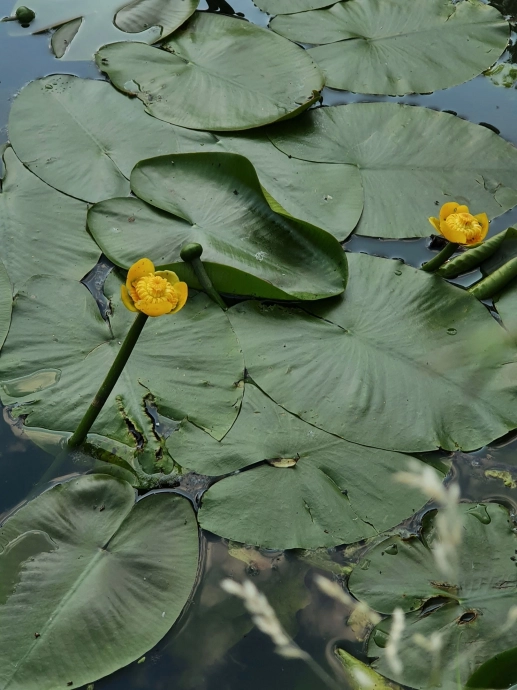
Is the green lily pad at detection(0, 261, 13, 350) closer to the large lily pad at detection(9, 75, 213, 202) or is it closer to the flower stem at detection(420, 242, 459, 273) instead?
the large lily pad at detection(9, 75, 213, 202)

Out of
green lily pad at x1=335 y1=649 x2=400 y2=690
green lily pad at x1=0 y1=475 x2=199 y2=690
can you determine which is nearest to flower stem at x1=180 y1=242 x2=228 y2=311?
green lily pad at x1=0 y1=475 x2=199 y2=690

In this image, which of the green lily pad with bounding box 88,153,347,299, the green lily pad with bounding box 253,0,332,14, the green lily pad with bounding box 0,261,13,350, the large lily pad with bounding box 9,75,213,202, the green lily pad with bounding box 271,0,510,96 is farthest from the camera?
the green lily pad with bounding box 253,0,332,14

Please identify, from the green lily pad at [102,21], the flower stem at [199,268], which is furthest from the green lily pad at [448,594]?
the green lily pad at [102,21]

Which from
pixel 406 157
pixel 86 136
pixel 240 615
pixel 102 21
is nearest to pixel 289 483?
pixel 240 615

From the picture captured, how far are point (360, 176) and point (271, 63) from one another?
2.33 ft

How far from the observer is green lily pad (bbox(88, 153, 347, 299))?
6.47 ft

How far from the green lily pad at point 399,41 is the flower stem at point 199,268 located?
4.10ft

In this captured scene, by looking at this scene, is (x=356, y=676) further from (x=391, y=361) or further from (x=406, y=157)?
(x=406, y=157)

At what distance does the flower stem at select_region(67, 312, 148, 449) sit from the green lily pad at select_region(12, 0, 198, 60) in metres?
1.88

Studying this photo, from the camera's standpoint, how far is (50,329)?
74.5 inches

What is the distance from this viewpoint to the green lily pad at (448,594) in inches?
54.9

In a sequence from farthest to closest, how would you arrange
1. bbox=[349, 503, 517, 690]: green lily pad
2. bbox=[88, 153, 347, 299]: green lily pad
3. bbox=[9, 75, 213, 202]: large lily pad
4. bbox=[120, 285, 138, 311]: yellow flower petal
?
bbox=[9, 75, 213, 202]: large lily pad, bbox=[88, 153, 347, 299]: green lily pad, bbox=[349, 503, 517, 690]: green lily pad, bbox=[120, 285, 138, 311]: yellow flower petal

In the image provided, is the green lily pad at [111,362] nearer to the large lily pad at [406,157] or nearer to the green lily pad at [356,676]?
the green lily pad at [356,676]

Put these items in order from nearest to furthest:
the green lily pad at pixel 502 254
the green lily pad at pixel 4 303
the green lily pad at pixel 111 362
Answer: the green lily pad at pixel 111 362 < the green lily pad at pixel 4 303 < the green lily pad at pixel 502 254
